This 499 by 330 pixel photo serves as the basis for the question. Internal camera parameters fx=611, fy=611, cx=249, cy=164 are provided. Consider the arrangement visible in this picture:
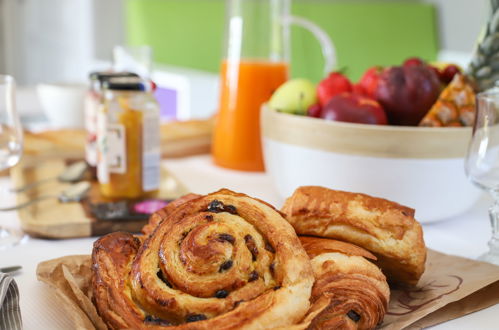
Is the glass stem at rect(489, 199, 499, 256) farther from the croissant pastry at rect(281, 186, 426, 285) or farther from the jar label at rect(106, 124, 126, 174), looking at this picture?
the jar label at rect(106, 124, 126, 174)

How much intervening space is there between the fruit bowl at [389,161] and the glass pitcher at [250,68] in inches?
12.8

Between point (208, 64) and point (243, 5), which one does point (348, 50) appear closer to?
point (208, 64)

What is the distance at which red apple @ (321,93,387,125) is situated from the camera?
38.0 inches

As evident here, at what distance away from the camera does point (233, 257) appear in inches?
21.6

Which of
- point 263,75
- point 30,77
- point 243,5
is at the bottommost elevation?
point 30,77

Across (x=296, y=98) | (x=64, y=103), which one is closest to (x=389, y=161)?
(x=296, y=98)

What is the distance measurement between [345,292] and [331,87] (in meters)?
0.59

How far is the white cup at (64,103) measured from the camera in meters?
1.62

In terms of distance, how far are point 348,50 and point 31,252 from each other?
9.96ft

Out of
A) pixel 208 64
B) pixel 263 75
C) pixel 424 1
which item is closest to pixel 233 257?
pixel 263 75

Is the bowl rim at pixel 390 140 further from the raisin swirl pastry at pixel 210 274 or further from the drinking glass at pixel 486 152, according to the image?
the raisin swirl pastry at pixel 210 274

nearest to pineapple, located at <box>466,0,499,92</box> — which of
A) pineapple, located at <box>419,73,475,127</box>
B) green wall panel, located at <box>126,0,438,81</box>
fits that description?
pineapple, located at <box>419,73,475,127</box>

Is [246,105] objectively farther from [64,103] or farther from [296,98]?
[64,103]

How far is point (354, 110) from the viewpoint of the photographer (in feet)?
3.18
